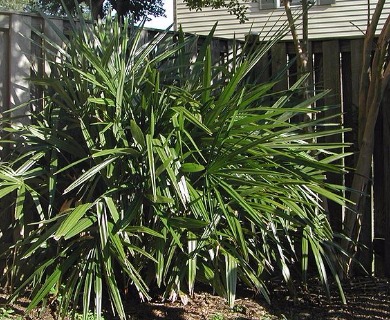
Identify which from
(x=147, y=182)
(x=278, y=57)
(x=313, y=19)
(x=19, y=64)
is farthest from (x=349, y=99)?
(x=313, y=19)

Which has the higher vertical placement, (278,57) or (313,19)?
(313,19)

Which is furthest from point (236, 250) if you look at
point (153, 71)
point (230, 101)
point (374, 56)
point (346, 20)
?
point (346, 20)

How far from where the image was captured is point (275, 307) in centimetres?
484

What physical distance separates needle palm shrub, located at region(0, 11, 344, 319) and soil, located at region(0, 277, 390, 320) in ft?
0.54

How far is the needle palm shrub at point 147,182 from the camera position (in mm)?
4145

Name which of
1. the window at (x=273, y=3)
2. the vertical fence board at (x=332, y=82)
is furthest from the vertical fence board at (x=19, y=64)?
the window at (x=273, y=3)

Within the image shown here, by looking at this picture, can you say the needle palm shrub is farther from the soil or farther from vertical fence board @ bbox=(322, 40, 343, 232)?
vertical fence board @ bbox=(322, 40, 343, 232)

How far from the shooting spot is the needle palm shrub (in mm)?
4145

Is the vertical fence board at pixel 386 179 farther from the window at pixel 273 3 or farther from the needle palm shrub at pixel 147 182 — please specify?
the window at pixel 273 3

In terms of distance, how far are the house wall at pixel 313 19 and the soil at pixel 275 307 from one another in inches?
403

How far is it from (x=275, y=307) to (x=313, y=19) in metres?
11.5

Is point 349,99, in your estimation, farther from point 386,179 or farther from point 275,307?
point 275,307

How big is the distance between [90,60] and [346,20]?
38.0 ft

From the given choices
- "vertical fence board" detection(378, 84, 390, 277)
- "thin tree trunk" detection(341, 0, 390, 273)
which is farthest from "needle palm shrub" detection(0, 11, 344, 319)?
"vertical fence board" detection(378, 84, 390, 277)
